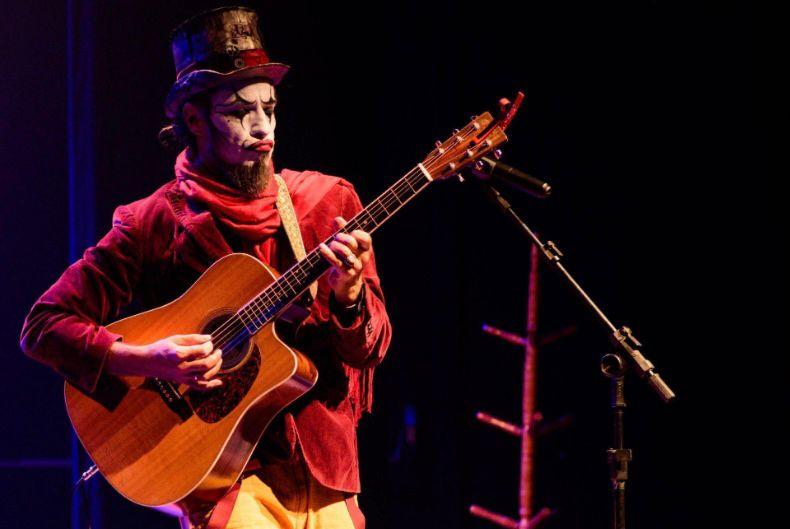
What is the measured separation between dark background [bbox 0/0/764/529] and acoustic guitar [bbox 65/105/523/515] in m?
1.46

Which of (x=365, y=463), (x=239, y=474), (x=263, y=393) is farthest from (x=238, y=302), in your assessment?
(x=365, y=463)

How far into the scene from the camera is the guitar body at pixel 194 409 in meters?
2.49

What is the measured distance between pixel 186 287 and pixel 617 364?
1300 mm

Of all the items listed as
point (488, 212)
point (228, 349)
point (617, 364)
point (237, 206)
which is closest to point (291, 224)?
point (237, 206)

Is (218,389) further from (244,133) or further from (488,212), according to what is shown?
(488,212)

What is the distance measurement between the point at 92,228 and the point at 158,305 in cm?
130

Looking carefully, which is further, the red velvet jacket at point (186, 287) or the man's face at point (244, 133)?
the man's face at point (244, 133)

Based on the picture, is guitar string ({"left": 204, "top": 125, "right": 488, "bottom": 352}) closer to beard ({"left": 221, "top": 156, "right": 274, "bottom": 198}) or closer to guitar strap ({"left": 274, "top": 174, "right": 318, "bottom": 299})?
guitar strap ({"left": 274, "top": 174, "right": 318, "bottom": 299})

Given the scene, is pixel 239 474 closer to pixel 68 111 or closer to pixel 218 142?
pixel 218 142

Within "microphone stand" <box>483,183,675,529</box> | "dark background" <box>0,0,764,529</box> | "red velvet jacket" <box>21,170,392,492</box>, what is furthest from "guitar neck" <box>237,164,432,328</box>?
"dark background" <box>0,0,764,529</box>

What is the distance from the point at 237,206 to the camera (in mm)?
2672

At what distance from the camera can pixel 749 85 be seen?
4.03 m

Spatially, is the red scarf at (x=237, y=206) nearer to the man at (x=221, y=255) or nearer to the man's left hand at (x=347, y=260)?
the man at (x=221, y=255)

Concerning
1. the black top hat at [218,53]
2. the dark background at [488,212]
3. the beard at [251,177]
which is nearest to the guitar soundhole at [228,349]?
the beard at [251,177]
